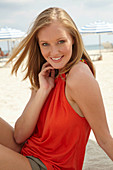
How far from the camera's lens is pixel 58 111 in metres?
1.78

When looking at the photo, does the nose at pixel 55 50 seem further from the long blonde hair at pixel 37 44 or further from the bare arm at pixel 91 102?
the bare arm at pixel 91 102

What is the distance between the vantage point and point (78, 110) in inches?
67.8

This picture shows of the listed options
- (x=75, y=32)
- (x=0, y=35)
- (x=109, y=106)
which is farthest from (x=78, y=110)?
(x=0, y=35)

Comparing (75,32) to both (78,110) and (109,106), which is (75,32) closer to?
(78,110)

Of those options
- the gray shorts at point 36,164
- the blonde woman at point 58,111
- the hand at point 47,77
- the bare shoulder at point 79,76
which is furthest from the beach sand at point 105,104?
the bare shoulder at point 79,76

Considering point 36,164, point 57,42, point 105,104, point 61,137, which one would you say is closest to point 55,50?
point 57,42

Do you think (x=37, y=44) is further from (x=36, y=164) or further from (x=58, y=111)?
(x=36, y=164)

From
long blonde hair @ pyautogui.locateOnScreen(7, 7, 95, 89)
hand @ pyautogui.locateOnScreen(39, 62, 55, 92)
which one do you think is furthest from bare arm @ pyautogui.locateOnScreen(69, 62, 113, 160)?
hand @ pyautogui.locateOnScreen(39, 62, 55, 92)

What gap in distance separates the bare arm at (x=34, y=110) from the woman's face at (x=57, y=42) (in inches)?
9.2

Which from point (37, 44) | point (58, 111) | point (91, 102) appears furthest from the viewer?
point (37, 44)

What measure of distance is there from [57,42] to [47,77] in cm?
42

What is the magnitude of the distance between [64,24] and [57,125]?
730mm

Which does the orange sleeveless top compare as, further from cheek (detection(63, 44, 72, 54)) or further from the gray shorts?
cheek (detection(63, 44, 72, 54))

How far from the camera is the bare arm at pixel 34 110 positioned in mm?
2006
